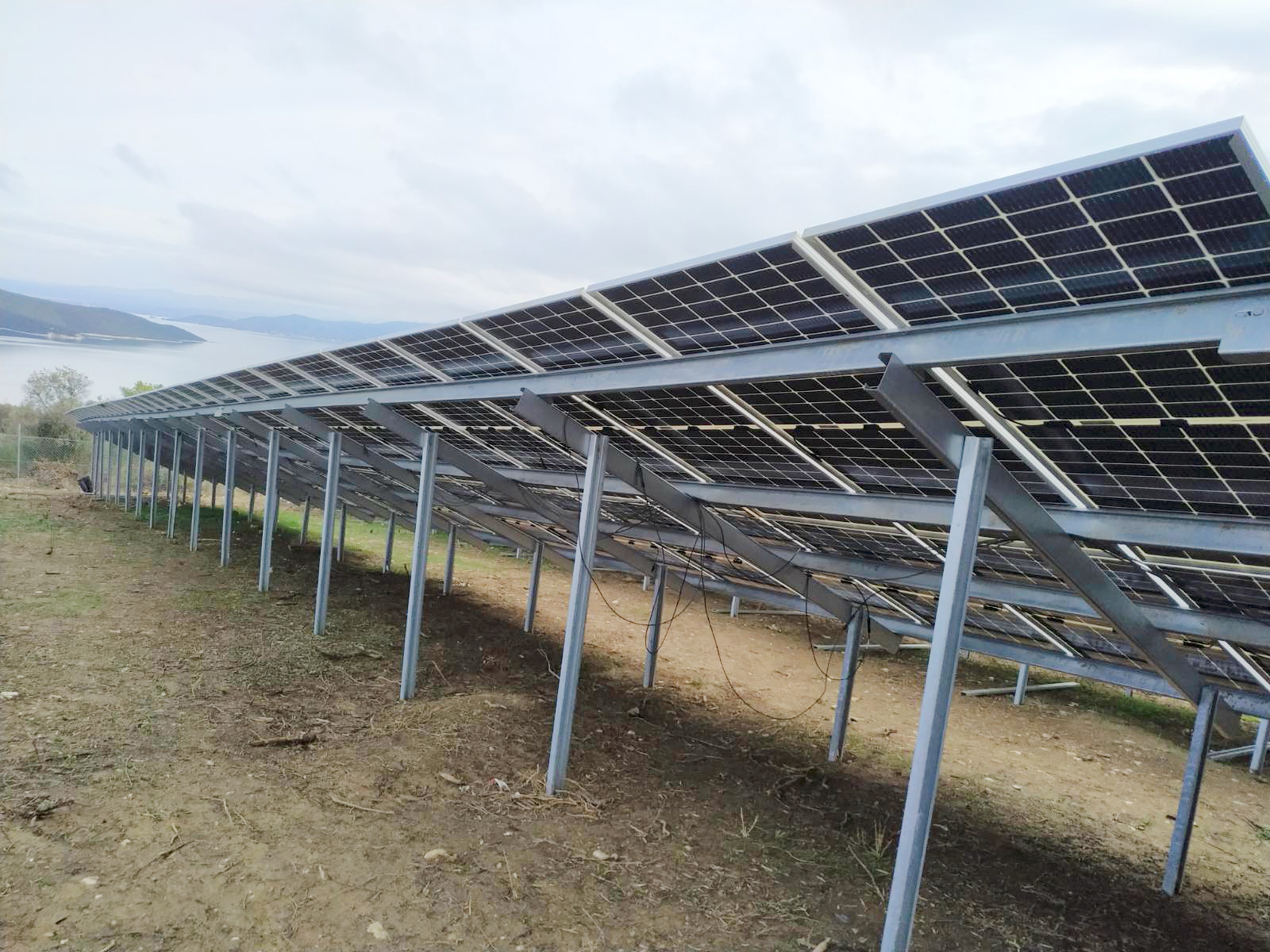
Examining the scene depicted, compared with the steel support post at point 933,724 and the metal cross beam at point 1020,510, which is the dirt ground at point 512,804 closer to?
the steel support post at point 933,724

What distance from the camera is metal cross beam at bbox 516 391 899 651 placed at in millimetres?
8828

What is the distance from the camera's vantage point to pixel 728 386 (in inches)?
281

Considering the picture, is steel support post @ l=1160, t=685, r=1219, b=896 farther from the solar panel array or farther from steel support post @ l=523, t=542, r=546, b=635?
steel support post @ l=523, t=542, r=546, b=635

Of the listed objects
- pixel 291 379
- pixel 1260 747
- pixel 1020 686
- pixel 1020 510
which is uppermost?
pixel 1020 510

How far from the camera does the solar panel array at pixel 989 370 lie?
3.88 metres

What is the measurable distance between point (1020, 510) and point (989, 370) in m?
1.06

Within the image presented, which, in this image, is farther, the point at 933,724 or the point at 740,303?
the point at 740,303

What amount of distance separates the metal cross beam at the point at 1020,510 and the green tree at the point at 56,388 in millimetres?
73818

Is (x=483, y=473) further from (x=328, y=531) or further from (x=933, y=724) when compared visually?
(x=933, y=724)

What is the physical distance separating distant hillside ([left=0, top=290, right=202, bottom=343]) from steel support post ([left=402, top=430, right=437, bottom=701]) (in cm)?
7516

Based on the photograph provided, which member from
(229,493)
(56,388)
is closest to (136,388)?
(56,388)

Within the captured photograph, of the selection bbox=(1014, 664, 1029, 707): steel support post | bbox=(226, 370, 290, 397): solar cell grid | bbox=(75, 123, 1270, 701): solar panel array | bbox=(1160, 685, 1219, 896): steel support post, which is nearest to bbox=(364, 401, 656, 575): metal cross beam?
bbox=(75, 123, 1270, 701): solar panel array

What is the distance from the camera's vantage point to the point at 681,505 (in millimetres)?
9711

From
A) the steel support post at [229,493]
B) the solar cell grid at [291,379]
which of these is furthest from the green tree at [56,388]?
the solar cell grid at [291,379]
